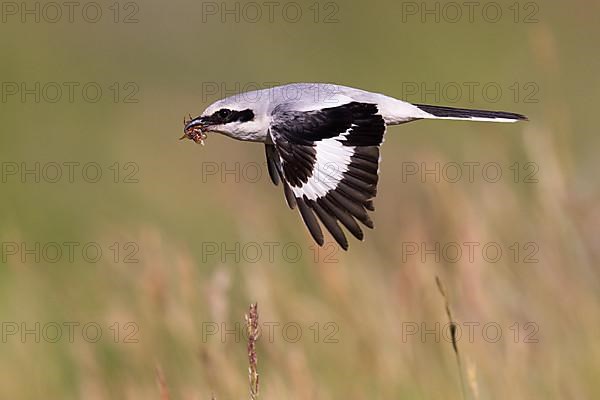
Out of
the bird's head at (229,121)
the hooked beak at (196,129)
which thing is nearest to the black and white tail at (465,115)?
the bird's head at (229,121)

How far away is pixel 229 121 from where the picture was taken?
263cm

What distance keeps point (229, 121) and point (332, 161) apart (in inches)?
9.7

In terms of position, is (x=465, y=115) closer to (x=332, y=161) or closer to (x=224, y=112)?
(x=332, y=161)

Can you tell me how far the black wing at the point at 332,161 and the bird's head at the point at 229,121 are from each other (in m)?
0.07

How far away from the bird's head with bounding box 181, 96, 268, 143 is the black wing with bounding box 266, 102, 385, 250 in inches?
2.8

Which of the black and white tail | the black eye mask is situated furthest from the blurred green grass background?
the black eye mask

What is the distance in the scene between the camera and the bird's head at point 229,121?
8.60 feet

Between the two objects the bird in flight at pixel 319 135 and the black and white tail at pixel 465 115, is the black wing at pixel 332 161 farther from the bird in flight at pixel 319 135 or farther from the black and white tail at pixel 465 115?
the black and white tail at pixel 465 115

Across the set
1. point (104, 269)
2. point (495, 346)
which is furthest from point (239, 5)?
point (495, 346)

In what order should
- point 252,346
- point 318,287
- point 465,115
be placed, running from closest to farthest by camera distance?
point 252,346 < point 465,115 < point 318,287

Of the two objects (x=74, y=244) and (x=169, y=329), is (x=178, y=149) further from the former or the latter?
(x=169, y=329)

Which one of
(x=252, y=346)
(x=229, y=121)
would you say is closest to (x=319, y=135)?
(x=229, y=121)

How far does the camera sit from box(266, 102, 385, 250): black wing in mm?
2492

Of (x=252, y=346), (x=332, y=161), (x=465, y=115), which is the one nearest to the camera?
(x=252, y=346)
